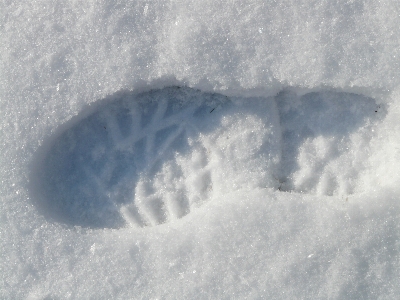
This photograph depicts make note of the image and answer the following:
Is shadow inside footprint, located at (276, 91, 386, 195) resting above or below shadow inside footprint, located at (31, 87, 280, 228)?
below

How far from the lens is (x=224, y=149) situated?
4.20 feet

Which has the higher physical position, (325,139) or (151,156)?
(151,156)

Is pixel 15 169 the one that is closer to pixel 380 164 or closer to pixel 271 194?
pixel 271 194

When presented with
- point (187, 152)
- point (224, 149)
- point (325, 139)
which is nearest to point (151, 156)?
point (187, 152)

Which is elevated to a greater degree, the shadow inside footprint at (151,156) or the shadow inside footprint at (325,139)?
the shadow inside footprint at (151,156)

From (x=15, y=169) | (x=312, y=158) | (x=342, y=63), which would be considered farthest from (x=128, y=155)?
(x=342, y=63)

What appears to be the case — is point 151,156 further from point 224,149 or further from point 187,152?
point 224,149

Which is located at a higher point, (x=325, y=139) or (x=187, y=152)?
(x=187, y=152)

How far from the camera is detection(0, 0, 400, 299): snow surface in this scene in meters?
1.19

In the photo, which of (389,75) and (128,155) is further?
→ (128,155)

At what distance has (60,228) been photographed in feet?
4.03

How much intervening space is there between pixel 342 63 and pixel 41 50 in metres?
0.91

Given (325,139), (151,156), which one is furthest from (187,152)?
(325,139)

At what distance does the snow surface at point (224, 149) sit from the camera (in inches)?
46.8
